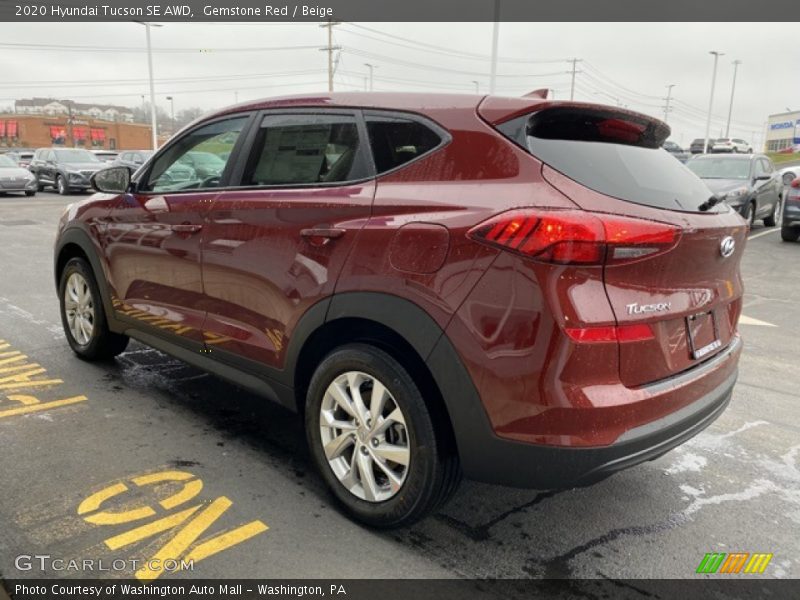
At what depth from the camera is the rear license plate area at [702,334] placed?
249cm

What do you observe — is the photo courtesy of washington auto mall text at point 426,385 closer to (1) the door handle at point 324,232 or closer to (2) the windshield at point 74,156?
(1) the door handle at point 324,232

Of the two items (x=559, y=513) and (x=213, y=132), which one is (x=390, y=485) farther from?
(x=213, y=132)

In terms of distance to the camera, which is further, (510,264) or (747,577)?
(747,577)

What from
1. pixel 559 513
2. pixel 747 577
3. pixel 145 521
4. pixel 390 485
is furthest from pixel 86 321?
pixel 747 577

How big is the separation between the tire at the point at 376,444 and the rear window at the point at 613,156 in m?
0.99

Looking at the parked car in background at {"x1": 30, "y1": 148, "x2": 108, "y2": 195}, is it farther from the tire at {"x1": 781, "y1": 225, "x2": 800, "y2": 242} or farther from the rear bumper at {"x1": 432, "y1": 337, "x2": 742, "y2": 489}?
the rear bumper at {"x1": 432, "y1": 337, "x2": 742, "y2": 489}

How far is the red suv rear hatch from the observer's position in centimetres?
221

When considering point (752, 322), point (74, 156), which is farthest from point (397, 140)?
point (74, 156)

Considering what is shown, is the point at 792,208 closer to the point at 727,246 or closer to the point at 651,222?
the point at 727,246

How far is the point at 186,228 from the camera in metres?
3.52

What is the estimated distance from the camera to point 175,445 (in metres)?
3.44

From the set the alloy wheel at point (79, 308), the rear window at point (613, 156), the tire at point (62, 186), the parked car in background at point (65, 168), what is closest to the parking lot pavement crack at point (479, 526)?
the rear window at point (613, 156)

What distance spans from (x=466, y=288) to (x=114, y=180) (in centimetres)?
298

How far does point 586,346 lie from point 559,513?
1131mm
